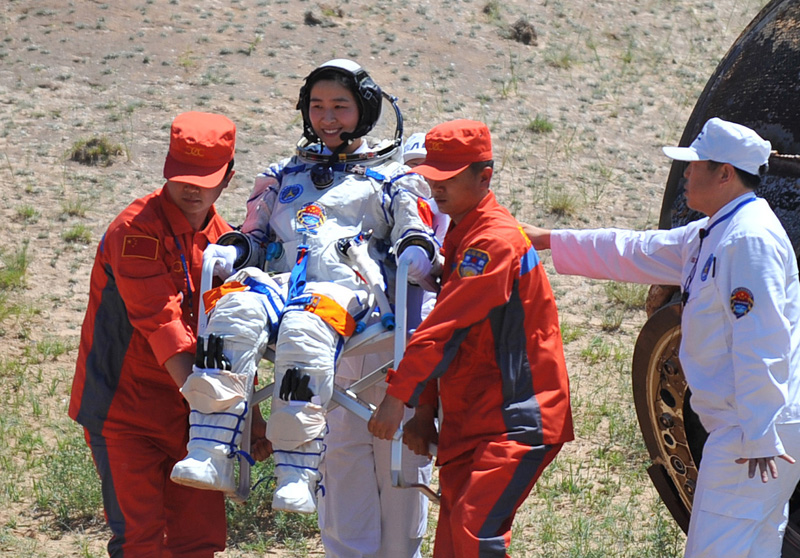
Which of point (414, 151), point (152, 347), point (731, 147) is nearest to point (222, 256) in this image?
point (152, 347)

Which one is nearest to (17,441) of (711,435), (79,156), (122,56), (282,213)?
(282,213)

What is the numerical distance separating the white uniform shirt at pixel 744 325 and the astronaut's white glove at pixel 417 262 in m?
0.89

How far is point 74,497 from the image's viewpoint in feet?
17.6

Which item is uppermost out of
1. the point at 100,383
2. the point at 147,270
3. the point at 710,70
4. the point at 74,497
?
the point at 710,70

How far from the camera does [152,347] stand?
3.83 meters

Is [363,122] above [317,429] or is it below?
above

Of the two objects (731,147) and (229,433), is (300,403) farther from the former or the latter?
(731,147)

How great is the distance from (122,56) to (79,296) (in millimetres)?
4844

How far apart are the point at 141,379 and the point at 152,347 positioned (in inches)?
9.7

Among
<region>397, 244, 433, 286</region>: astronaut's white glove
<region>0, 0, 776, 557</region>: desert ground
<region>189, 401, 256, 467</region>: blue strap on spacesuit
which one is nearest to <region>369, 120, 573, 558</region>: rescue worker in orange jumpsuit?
<region>397, 244, 433, 286</region>: astronaut's white glove

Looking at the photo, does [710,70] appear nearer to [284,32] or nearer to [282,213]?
[284,32]

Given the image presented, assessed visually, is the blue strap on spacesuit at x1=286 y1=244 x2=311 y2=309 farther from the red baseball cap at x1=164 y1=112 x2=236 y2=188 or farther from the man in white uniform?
the man in white uniform

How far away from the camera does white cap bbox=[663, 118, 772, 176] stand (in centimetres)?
337

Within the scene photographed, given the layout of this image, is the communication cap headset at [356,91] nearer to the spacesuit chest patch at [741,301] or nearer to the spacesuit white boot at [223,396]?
the spacesuit white boot at [223,396]
